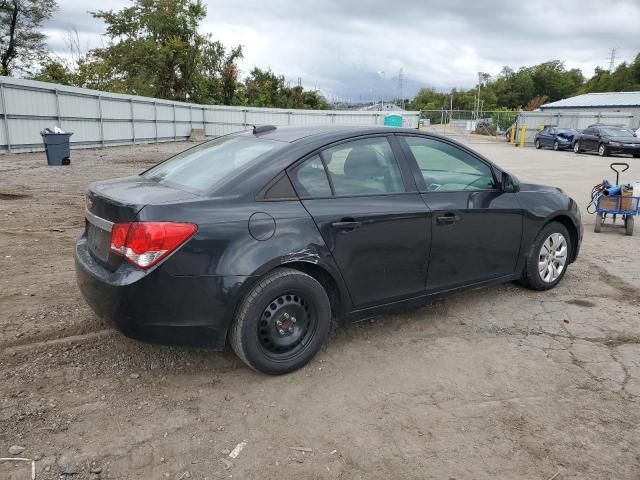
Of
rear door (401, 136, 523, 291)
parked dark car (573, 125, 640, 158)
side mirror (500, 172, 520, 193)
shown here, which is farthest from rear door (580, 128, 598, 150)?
rear door (401, 136, 523, 291)

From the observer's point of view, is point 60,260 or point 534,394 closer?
point 534,394

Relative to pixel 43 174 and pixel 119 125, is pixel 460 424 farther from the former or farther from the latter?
pixel 119 125

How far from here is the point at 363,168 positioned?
3.78 meters

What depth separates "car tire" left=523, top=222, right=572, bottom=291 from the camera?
480cm

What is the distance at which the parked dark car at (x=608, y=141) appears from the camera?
82.9 ft

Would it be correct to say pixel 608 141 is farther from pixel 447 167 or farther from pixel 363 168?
pixel 363 168

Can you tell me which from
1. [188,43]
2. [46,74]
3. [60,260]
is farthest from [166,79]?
[60,260]

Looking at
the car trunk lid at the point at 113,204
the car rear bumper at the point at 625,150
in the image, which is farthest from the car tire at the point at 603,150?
the car trunk lid at the point at 113,204

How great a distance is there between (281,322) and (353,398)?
0.64 m

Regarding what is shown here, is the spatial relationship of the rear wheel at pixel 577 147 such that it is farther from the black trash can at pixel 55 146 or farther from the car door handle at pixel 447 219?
the car door handle at pixel 447 219

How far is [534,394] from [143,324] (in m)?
2.38

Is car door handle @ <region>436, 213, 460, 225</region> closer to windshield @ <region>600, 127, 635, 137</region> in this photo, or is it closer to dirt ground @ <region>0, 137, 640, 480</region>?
dirt ground @ <region>0, 137, 640, 480</region>

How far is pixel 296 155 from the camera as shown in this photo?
346 cm

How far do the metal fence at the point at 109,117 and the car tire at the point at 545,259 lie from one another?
122 inches
